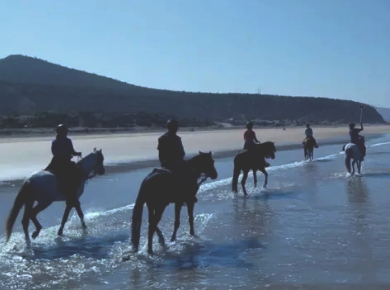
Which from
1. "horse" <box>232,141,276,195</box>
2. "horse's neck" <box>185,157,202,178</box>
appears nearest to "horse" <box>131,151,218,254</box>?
"horse's neck" <box>185,157,202,178</box>

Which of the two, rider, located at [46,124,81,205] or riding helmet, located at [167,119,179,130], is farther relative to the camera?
rider, located at [46,124,81,205]

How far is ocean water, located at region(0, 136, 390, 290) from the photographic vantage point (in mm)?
7242

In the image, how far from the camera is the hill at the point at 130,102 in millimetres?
92062

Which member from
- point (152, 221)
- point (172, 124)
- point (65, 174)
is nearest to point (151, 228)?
point (152, 221)

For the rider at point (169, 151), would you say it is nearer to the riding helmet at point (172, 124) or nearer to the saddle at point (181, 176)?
the saddle at point (181, 176)

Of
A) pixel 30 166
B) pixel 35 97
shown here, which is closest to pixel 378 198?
pixel 30 166

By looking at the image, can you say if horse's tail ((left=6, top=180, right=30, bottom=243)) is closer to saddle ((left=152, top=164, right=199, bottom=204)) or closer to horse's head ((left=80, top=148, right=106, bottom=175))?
horse's head ((left=80, top=148, right=106, bottom=175))

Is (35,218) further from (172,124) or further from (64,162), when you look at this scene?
(172,124)

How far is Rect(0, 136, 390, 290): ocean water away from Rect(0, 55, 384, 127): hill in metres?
53.1

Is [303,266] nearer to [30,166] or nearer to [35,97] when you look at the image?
[30,166]

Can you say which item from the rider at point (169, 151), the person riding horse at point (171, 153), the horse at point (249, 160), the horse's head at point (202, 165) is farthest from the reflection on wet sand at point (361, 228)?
the rider at point (169, 151)

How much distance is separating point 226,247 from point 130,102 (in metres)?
110

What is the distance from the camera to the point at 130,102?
386ft

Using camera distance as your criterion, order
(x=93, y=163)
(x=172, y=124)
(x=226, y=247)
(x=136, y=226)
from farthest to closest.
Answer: (x=93, y=163) → (x=172, y=124) → (x=226, y=247) → (x=136, y=226)
